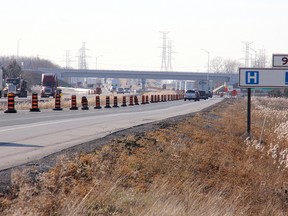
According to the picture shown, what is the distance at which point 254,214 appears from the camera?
11.3 m

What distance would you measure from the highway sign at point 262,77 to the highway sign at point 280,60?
0.14m

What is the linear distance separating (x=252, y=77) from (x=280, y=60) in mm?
947

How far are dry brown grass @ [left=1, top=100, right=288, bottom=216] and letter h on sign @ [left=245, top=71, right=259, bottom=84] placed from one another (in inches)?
154

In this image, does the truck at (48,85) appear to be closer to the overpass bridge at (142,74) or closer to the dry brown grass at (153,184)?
the dry brown grass at (153,184)

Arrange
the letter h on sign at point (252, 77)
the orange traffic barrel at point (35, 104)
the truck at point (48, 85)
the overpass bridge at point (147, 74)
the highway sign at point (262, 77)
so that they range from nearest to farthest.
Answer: the highway sign at point (262, 77), the letter h on sign at point (252, 77), the orange traffic barrel at point (35, 104), the truck at point (48, 85), the overpass bridge at point (147, 74)

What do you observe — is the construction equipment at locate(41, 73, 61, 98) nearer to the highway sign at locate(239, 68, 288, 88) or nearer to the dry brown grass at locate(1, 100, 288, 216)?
the highway sign at locate(239, 68, 288, 88)

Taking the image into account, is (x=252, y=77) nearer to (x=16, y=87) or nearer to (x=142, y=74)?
(x=16, y=87)

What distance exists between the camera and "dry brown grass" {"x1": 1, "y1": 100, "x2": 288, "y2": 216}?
9117 millimetres

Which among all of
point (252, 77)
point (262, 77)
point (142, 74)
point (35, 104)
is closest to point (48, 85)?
point (35, 104)

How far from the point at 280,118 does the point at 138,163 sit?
2376 centimetres

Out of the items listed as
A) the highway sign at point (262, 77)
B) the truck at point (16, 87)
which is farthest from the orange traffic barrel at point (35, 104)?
the truck at point (16, 87)

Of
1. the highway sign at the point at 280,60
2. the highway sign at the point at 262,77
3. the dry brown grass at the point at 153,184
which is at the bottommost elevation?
the dry brown grass at the point at 153,184

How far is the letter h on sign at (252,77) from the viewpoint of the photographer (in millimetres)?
21656

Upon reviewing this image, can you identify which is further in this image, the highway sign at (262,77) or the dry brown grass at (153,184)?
the highway sign at (262,77)
